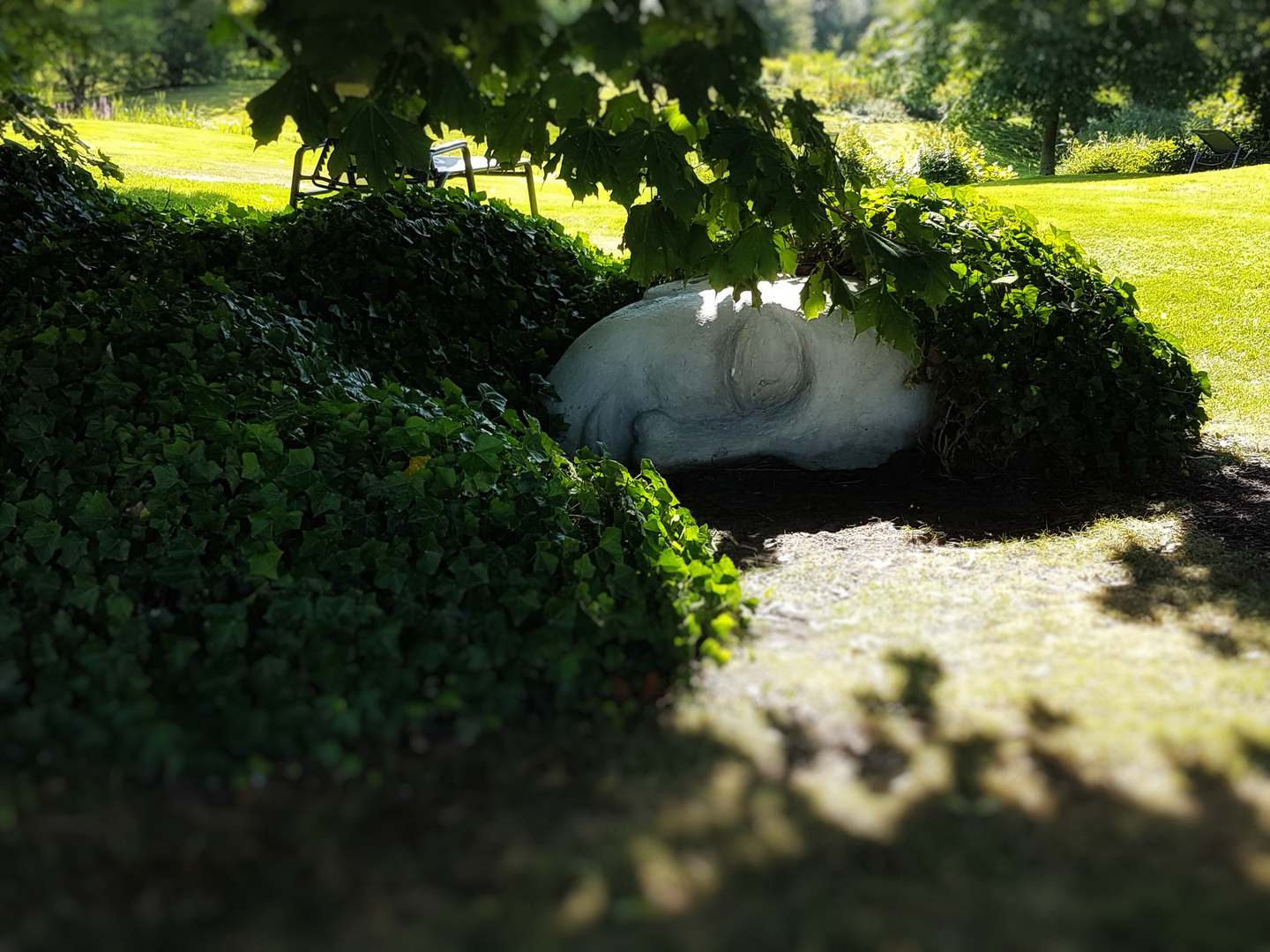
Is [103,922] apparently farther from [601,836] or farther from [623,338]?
[623,338]

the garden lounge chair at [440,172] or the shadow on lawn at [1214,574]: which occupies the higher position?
A: the garden lounge chair at [440,172]

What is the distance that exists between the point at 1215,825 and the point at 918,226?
107 inches

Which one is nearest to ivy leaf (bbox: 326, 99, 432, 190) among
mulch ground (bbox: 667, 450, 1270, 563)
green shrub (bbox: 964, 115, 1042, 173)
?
mulch ground (bbox: 667, 450, 1270, 563)

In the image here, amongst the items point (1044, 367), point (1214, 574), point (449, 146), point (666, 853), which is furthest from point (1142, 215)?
point (666, 853)

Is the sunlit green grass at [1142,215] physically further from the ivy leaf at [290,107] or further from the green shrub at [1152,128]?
the ivy leaf at [290,107]

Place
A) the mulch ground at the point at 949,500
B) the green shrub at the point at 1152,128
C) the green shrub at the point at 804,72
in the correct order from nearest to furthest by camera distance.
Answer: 1. the green shrub at the point at 804,72
2. the mulch ground at the point at 949,500
3. the green shrub at the point at 1152,128

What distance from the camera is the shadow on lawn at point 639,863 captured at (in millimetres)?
1987

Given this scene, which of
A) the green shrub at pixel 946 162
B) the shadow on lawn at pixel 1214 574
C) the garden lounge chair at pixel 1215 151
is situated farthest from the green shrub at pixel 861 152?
the garden lounge chair at pixel 1215 151

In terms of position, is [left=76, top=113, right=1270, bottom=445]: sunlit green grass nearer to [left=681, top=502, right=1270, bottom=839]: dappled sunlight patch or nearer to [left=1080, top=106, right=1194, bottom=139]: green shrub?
[left=1080, top=106, right=1194, bottom=139]: green shrub

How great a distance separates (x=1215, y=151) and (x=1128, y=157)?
105 centimetres

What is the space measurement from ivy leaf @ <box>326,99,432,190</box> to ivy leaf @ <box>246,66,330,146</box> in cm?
10

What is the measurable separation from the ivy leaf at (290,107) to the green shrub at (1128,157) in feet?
39.1

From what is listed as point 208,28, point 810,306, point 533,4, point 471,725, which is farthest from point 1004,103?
point 471,725

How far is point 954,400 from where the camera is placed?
555cm
